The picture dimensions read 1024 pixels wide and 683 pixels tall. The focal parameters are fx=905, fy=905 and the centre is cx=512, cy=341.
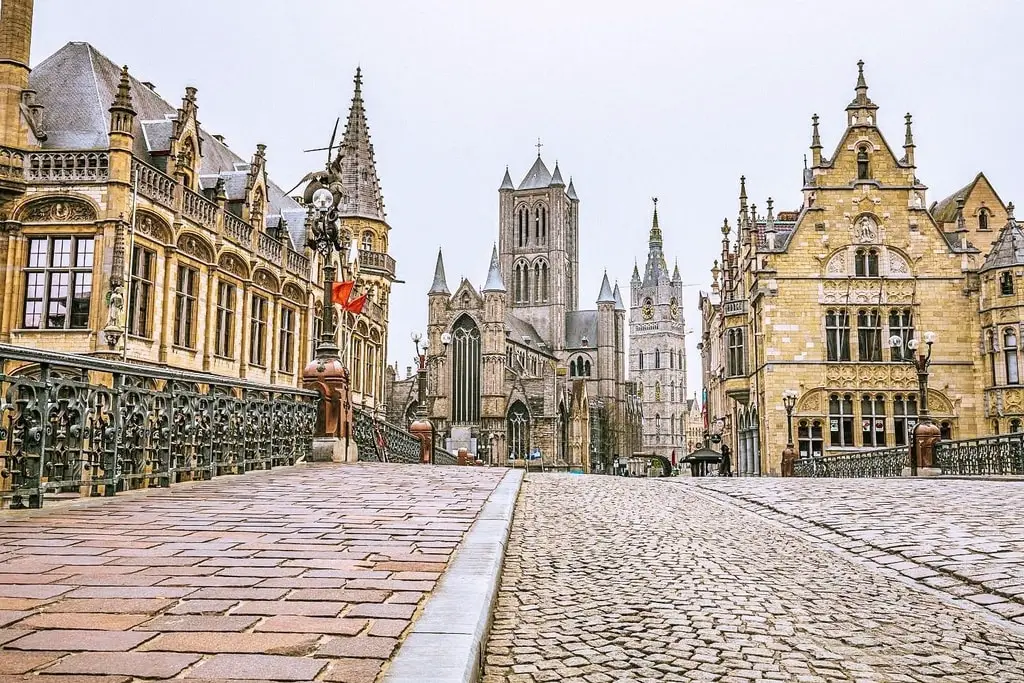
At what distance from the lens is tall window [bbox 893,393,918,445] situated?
3653 cm

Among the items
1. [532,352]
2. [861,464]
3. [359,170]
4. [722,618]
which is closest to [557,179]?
[532,352]

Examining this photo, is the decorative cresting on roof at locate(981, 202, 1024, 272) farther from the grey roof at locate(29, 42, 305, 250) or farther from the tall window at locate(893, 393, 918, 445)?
the grey roof at locate(29, 42, 305, 250)

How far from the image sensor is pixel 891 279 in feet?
123

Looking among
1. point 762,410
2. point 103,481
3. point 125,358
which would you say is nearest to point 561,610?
point 103,481

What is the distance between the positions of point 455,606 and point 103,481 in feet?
19.1

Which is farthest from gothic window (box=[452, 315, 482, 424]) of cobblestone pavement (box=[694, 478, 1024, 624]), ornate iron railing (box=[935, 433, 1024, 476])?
cobblestone pavement (box=[694, 478, 1024, 624])

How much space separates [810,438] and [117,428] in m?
32.4

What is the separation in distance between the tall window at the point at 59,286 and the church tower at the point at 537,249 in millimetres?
86723

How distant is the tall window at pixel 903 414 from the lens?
3653 centimetres

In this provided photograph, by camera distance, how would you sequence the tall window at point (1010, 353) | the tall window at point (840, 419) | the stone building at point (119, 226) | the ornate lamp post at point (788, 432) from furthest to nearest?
the tall window at point (840, 419) < the tall window at point (1010, 353) < the ornate lamp post at point (788, 432) < the stone building at point (119, 226)

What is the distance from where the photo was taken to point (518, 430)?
82.4m

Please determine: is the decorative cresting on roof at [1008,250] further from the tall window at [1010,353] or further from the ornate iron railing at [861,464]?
the ornate iron railing at [861,464]

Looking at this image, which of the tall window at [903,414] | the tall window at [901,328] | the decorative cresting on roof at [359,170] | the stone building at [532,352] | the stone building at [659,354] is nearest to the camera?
the tall window at [903,414]

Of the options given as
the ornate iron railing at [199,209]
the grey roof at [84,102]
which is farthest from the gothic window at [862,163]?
the grey roof at [84,102]
